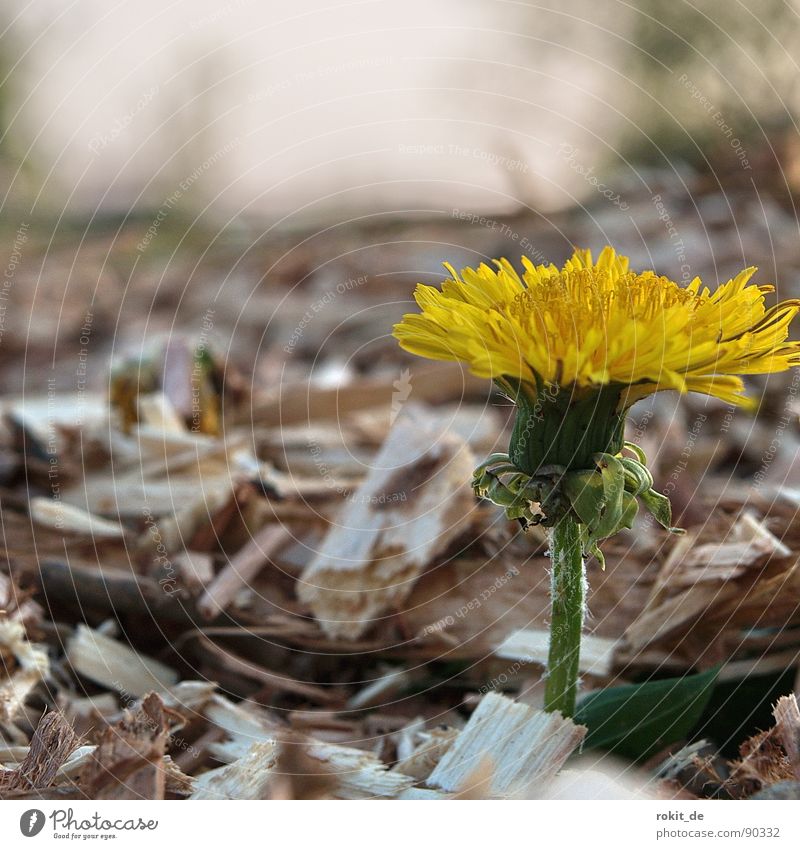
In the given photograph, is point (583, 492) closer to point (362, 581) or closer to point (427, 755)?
point (427, 755)

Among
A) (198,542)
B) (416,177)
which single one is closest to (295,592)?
(198,542)

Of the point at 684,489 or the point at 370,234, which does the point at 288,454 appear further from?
the point at 370,234

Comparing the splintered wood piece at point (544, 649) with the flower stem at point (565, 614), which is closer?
the flower stem at point (565, 614)

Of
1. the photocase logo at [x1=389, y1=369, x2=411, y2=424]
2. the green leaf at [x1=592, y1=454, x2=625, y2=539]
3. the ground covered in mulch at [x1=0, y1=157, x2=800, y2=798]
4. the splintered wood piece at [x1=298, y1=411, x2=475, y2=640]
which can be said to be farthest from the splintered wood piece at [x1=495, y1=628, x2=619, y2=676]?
the photocase logo at [x1=389, y1=369, x2=411, y2=424]

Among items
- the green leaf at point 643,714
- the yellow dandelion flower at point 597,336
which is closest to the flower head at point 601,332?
the yellow dandelion flower at point 597,336

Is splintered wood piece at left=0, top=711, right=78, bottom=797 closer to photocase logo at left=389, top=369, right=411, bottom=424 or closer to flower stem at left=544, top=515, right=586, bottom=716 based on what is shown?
flower stem at left=544, top=515, right=586, bottom=716

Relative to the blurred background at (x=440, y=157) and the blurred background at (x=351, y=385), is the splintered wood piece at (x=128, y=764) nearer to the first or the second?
the blurred background at (x=351, y=385)

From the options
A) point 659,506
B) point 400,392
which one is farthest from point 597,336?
point 400,392
